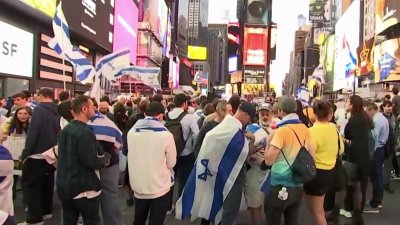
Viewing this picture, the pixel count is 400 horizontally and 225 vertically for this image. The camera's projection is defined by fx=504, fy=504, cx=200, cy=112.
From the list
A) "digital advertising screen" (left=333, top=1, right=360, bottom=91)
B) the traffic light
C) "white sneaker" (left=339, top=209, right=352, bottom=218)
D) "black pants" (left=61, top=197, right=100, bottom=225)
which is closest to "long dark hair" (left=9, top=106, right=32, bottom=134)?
"black pants" (left=61, top=197, right=100, bottom=225)

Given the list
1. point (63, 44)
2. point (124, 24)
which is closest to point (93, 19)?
point (124, 24)

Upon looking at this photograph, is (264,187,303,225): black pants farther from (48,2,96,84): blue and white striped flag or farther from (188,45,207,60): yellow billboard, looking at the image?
(188,45,207,60): yellow billboard

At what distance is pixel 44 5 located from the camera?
65.5 ft

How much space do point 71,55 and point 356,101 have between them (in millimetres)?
6267

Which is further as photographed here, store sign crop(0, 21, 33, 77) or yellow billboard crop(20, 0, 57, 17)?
yellow billboard crop(20, 0, 57, 17)

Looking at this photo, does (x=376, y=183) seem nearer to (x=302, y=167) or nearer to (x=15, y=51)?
(x=302, y=167)

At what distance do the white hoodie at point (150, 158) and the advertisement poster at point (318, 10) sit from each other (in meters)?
161

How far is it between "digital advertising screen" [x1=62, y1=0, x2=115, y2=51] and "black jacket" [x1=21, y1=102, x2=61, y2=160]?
676 inches

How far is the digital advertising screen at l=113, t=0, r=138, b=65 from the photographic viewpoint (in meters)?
42.1

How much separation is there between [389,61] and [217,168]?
145ft

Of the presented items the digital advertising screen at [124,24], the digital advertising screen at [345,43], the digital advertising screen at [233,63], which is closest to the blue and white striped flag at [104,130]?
the digital advertising screen at [124,24]

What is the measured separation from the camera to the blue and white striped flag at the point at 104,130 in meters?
6.05

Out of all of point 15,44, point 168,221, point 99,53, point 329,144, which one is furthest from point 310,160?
point 99,53

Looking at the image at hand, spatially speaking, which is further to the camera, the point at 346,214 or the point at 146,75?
the point at 146,75
